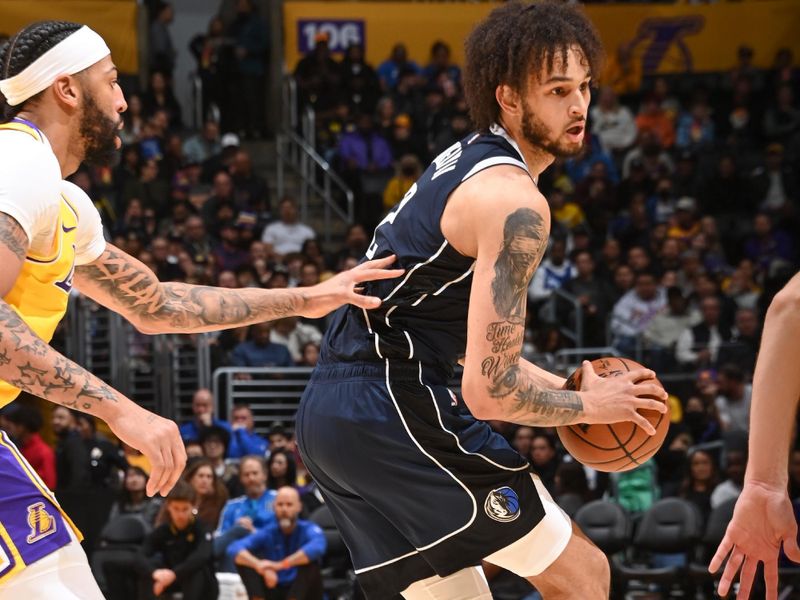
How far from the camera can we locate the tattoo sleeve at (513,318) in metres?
3.67

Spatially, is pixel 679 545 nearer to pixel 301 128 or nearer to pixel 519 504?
pixel 519 504

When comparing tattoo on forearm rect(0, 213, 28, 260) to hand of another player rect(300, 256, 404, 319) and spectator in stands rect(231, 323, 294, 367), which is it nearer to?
hand of another player rect(300, 256, 404, 319)

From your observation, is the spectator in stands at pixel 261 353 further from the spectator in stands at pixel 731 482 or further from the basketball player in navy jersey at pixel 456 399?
the basketball player in navy jersey at pixel 456 399

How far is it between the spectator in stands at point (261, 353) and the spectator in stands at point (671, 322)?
4310 mm

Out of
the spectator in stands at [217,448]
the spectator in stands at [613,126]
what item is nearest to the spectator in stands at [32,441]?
the spectator in stands at [217,448]

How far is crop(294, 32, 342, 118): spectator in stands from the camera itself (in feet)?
59.7

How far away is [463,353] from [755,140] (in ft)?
53.5

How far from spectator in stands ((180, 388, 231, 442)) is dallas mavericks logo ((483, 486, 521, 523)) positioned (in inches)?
307

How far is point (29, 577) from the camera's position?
3240 millimetres

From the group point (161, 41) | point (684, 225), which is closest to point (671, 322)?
point (684, 225)

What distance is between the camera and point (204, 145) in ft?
57.2

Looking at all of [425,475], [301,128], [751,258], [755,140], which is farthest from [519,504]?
[755,140]

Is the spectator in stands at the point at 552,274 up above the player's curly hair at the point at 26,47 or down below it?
below

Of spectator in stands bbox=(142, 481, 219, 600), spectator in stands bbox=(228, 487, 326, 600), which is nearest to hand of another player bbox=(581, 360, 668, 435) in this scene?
spectator in stands bbox=(228, 487, 326, 600)
